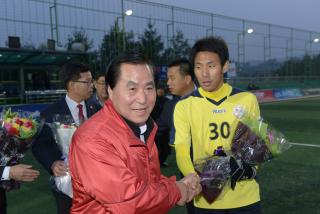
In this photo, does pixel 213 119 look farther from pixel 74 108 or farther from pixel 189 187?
pixel 74 108

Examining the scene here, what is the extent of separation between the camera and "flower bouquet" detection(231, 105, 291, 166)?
246 cm

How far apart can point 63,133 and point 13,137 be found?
39 cm

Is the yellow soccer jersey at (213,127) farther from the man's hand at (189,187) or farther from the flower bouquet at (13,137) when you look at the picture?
the flower bouquet at (13,137)

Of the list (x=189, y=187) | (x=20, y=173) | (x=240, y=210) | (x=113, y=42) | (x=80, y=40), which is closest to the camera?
(x=189, y=187)

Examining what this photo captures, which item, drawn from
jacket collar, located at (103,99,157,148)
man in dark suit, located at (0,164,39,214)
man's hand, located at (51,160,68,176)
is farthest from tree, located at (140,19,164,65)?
jacket collar, located at (103,99,157,148)

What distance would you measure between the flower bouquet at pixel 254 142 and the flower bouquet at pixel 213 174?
133 millimetres

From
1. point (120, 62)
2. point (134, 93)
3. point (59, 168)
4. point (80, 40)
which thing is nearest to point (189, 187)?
point (134, 93)

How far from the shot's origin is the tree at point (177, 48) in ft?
72.0

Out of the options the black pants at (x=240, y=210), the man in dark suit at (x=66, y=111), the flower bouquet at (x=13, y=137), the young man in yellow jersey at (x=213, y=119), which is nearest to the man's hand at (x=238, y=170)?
the young man in yellow jersey at (x=213, y=119)

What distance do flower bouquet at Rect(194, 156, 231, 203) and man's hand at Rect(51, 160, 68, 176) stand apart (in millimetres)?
1044

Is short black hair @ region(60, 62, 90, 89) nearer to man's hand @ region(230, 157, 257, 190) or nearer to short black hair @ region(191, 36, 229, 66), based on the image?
short black hair @ region(191, 36, 229, 66)

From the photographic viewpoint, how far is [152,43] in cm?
2102

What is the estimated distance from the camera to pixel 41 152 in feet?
10.6

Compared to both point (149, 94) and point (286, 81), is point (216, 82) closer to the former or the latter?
point (149, 94)
